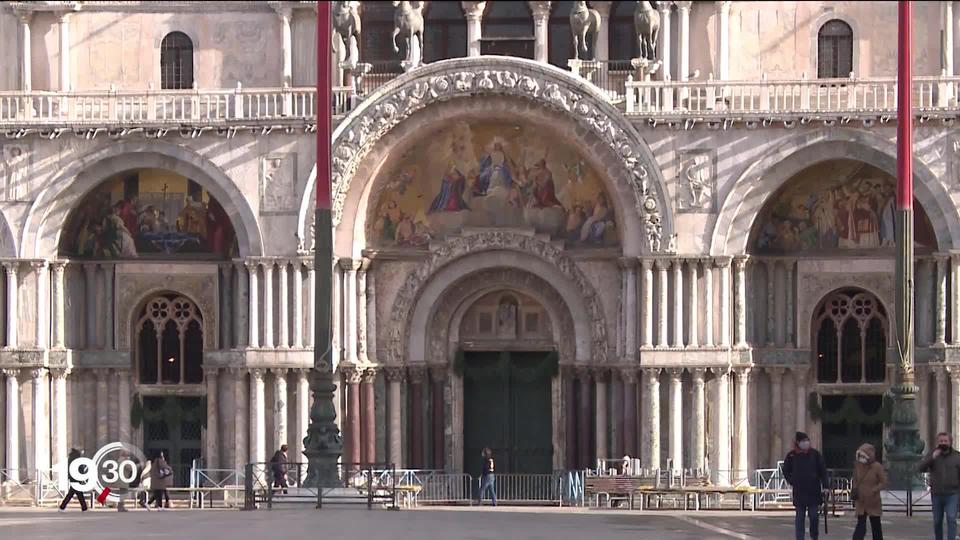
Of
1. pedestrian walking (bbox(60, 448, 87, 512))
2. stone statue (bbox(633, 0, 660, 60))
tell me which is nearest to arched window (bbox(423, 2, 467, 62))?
stone statue (bbox(633, 0, 660, 60))

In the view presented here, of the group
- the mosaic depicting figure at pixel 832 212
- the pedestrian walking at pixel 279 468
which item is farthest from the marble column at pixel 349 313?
the mosaic depicting figure at pixel 832 212

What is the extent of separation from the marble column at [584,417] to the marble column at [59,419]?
11976 mm

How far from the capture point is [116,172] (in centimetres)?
5997

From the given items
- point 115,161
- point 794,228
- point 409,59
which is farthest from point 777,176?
point 115,161

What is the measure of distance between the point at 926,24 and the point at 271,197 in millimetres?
15627

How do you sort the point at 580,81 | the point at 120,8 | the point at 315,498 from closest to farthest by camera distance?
1. the point at 315,498
2. the point at 580,81
3. the point at 120,8

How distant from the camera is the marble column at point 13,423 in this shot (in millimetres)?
59562

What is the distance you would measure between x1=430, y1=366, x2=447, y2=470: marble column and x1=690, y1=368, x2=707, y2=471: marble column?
651cm

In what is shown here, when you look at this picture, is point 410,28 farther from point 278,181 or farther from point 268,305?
point 268,305

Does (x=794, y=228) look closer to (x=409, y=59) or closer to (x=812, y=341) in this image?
(x=812, y=341)

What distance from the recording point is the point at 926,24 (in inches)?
2360

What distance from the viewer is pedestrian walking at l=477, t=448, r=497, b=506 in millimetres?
58719

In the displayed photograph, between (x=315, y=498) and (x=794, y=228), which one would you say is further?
(x=794, y=228)

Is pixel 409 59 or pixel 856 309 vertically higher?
pixel 409 59
